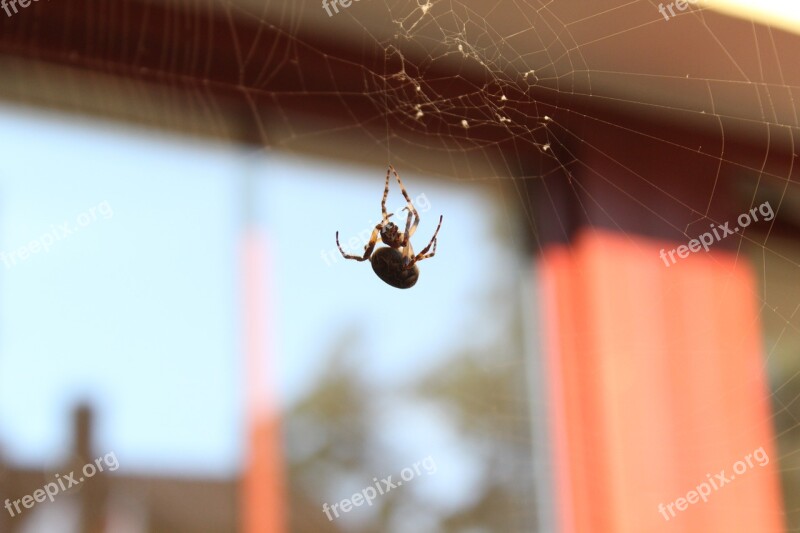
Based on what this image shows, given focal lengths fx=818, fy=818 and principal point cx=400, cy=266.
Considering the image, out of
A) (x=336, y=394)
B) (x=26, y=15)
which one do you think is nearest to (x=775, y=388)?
(x=336, y=394)

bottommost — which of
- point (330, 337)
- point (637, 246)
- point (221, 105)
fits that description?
point (330, 337)

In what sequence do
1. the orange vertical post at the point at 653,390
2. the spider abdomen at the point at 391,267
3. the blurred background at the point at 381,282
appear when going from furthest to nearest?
the orange vertical post at the point at 653,390 → the blurred background at the point at 381,282 → the spider abdomen at the point at 391,267

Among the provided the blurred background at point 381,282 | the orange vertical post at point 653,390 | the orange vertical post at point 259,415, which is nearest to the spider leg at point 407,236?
the blurred background at point 381,282

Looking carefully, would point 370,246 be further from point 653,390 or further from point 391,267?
point 653,390

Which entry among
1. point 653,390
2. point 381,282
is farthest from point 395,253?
point 653,390

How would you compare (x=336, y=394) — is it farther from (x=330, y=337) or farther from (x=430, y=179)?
(x=430, y=179)

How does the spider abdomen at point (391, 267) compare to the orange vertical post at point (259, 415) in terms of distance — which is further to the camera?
the orange vertical post at point (259, 415)

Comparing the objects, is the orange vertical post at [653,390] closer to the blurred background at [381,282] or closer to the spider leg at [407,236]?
the blurred background at [381,282]
